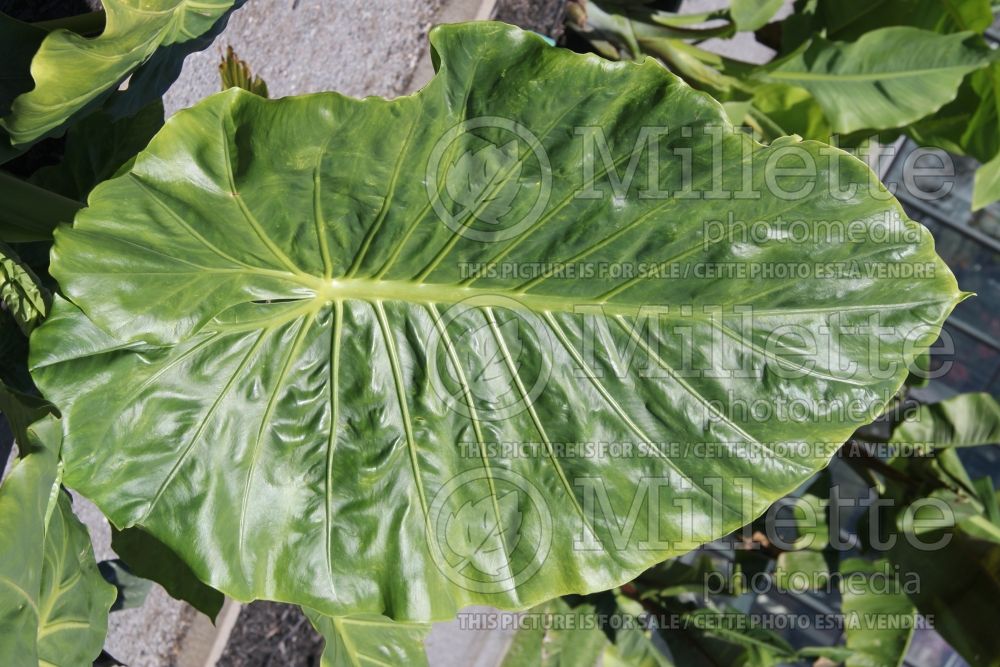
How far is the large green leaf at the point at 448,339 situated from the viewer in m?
0.92

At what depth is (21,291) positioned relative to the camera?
1055 millimetres

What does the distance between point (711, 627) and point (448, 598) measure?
1.60m

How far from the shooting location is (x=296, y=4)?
2080 millimetres

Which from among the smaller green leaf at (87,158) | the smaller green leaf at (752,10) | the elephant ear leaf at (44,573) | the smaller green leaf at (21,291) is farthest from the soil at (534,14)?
the elephant ear leaf at (44,573)

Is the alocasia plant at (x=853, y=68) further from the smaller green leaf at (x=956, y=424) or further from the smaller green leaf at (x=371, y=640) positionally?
the smaller green leaf at (x=371, y=640)

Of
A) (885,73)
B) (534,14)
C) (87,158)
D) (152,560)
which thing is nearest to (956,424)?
(885,73)

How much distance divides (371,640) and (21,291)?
0.78 m

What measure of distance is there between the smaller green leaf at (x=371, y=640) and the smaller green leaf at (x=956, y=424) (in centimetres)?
150

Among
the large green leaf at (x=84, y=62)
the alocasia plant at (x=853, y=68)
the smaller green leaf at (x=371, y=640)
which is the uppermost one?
the large green leaf at (x=84, y=62)

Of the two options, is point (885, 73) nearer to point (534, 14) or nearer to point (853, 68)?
point (853, 68)

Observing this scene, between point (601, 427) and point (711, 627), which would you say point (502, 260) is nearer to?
point (601, 427)

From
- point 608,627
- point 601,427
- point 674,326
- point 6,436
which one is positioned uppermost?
point 674,326

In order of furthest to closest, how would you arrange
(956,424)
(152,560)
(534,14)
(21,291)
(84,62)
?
(534,14) < (956,424) < (152,560) < (21,291) < (84,62)

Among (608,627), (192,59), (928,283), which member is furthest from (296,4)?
(608,627)
